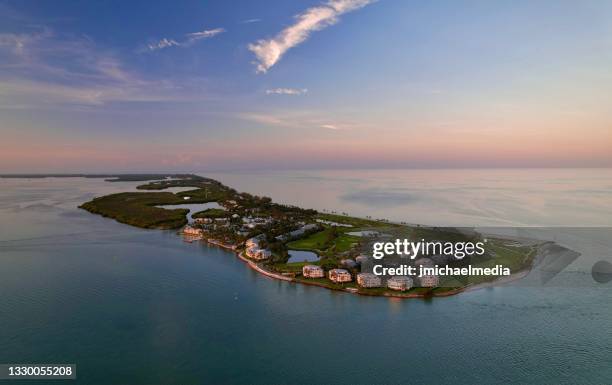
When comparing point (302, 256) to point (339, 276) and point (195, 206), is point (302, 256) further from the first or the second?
point (195, 206)

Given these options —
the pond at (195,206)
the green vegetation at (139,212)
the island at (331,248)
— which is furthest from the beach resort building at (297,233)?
the pond at (195,206)

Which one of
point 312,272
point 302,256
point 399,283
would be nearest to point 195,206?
point 302,256

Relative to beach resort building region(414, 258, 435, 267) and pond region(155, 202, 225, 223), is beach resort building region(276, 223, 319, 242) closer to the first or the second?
beach resort building region(414, 258, 435, 267)

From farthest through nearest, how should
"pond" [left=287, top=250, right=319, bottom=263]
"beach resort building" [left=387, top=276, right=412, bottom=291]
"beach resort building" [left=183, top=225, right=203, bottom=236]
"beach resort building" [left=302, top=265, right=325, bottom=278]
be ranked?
1. "beach resort building" [left=183, top=225, right=203, bottom=236]
2. "pond" [left=287, top=250, right=319, bottom=263]
3. "beach resort building" [left=302, top=265, right=325, bottom=278]
4. "beach resort building" [left=387, top=276, right=412, bottom=291]

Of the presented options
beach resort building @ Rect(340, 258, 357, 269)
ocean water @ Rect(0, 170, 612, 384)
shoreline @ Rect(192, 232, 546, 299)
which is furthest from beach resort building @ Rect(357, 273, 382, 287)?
beach resort building @ Rect(340, 258, 357, 269)

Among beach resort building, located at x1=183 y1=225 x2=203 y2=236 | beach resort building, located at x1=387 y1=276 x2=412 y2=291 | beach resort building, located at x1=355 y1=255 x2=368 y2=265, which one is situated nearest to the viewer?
beach resort building, located at x1=387 y1=276 x2=412 y2=291

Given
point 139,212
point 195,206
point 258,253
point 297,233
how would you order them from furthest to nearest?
point 195,206
point 139,212
point 297,233
point 258,253


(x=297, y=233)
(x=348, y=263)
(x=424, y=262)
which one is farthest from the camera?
(x=297, y=233)
